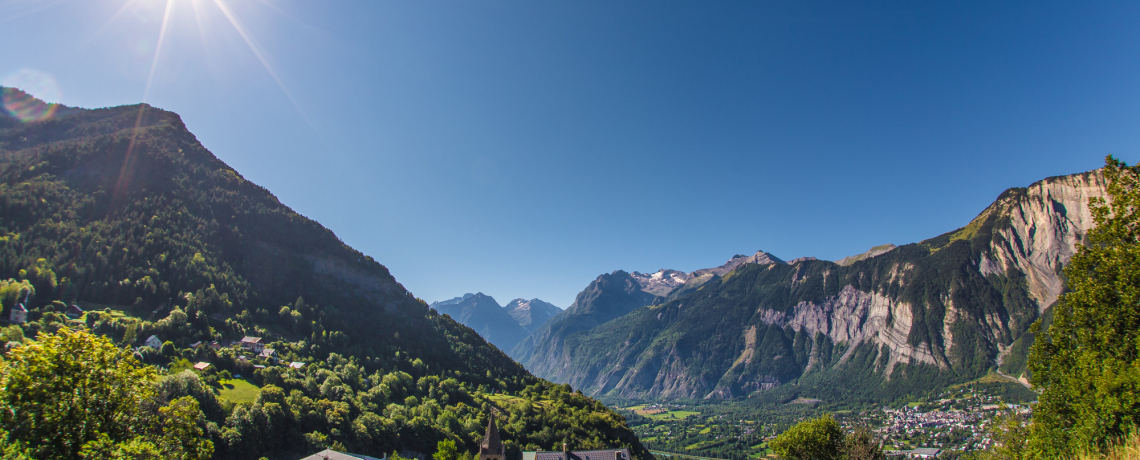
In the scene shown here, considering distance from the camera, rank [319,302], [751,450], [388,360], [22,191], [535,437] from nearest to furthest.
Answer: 1. [535,437]
2. [22,191]
3. [388,360]
4. [319,302]
5. [751,450]

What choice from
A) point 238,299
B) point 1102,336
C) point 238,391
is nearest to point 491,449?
point 238,391

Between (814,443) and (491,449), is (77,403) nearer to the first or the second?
(491,449)

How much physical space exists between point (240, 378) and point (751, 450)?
209769mm

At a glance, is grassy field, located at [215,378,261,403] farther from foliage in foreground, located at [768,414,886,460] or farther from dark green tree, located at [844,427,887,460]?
dark green tree, located at [844,427,887,460]

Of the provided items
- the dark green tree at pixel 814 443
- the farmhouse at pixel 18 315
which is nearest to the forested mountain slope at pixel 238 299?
the farmhouse at pixel 18 315

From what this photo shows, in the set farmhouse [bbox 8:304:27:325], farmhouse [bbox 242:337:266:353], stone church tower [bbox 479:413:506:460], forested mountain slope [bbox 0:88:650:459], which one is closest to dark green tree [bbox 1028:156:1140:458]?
stone church tower [bbox 479:413:506:460]

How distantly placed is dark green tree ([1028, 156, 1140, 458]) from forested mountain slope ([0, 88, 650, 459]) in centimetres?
9043

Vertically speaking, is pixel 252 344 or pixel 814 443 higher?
pixel 252 344

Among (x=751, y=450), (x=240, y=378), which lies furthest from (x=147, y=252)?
(x=751, y=450)

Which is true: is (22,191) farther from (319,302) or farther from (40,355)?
(40,355)

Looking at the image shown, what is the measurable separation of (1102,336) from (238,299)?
6308 inches

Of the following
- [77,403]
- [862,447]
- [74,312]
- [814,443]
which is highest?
[77,403]

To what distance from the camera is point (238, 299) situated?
118 m

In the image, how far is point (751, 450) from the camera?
649ft
